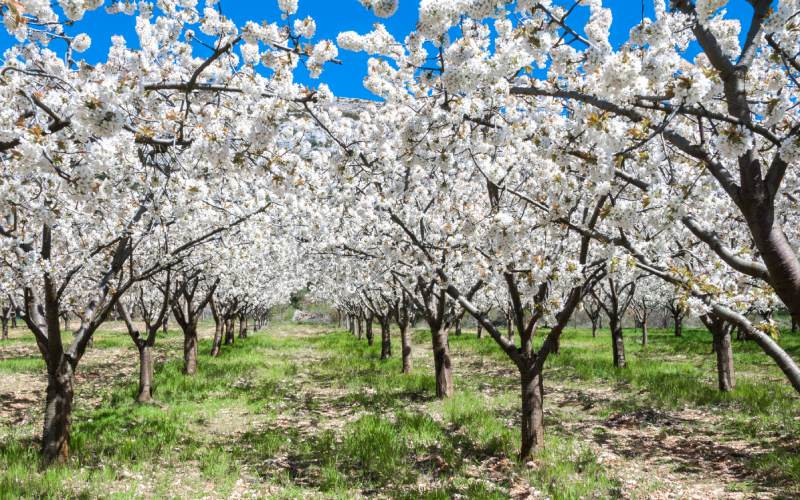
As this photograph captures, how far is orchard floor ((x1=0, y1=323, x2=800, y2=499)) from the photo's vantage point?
673 cm

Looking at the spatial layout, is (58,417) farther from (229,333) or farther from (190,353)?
(229,333)

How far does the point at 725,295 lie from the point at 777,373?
49.2ft

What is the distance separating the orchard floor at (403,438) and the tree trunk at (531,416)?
0.68 feet

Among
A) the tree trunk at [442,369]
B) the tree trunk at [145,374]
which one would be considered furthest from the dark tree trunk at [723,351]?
the tree trunk at [145,374]

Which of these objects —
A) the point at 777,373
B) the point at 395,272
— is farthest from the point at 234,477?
the point at 777,373

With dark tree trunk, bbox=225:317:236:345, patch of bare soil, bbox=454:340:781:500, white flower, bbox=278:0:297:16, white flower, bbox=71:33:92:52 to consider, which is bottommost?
patch of bare soil, bbox=454:340:781:500

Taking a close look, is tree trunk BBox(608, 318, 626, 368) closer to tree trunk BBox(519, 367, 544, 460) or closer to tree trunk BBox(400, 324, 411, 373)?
tree trunk BBox(400, 324, 411, 373)

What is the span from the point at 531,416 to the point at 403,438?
241 cm

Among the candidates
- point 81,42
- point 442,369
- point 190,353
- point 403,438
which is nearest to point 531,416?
point 403,438

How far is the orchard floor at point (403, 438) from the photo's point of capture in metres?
6.73

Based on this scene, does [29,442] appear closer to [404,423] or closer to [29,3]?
[404,423]

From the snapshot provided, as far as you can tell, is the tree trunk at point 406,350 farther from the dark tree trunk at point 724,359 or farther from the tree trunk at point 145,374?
the dark tree trunk at point 724,359

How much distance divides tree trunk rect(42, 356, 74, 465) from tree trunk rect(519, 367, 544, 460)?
712 centimetres

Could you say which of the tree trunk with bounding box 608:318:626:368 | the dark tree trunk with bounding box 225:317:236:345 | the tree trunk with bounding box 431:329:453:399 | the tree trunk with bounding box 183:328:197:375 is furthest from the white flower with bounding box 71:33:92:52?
the dark tree trunk with bounding box 225:317:236:345
